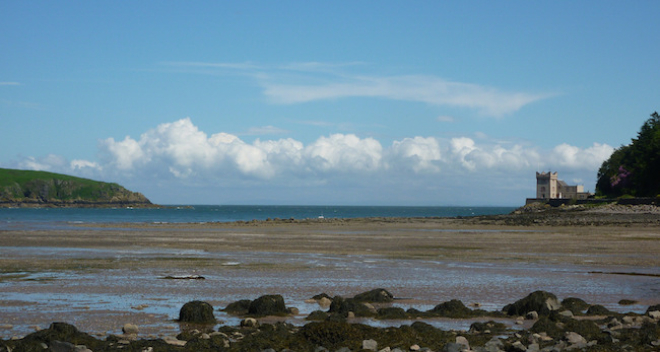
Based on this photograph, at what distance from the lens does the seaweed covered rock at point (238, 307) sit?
1808 cm

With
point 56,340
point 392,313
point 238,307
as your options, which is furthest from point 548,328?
point 56,340

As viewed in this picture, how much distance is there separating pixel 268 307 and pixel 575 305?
792cm

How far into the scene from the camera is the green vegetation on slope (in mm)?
118875

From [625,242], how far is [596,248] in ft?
19.9

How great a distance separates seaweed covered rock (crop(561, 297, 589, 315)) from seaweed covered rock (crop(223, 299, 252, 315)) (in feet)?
26.9

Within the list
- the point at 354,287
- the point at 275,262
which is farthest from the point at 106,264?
the point at 354,287

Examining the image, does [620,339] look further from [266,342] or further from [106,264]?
[106,264]

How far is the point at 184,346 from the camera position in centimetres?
1333

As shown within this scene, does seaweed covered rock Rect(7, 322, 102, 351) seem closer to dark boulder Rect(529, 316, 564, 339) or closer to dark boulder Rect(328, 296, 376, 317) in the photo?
dark boulder Rect(328, 296, 376, 317)

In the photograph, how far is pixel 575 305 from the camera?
60.2ft

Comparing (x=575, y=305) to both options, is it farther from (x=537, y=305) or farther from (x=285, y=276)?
(x=285, y=276)

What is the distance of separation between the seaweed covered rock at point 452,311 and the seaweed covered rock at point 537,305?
1.08 metres

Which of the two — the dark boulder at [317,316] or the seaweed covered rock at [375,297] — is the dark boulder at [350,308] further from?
the seaweed covered rock at [375,297]

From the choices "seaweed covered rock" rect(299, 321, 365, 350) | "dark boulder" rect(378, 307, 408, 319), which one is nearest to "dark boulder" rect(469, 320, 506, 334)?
"dark boulder" rect(378, 307, 408, 319)
